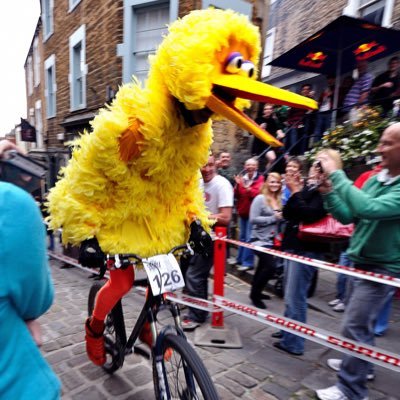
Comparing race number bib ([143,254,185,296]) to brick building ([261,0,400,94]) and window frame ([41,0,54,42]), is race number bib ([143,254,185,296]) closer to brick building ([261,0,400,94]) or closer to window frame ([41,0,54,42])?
brick building ([261,0,400,94])

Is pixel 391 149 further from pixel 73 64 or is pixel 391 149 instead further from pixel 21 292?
pixel 73 64

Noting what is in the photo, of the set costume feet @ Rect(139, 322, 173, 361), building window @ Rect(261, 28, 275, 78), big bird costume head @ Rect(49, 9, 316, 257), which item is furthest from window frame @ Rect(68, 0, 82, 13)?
costume feet @ Rect(139, 322, 173, 361)

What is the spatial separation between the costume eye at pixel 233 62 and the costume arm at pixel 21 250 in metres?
1.25

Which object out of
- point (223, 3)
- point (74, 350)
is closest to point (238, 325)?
point (74, 350)

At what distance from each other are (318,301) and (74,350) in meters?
2.82

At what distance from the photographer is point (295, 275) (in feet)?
9.05

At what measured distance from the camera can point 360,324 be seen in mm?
2102

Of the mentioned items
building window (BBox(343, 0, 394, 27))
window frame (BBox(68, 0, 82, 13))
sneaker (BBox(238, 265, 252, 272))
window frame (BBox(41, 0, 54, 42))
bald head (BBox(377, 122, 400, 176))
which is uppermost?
window frame (BBox(41, 0, 54, 42))

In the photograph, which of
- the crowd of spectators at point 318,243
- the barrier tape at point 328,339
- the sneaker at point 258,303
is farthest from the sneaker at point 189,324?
the sneaker at point 258,303

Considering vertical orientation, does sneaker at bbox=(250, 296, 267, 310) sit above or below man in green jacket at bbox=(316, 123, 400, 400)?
below

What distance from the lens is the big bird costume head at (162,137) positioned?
1629mm

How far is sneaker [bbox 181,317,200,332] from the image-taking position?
3.25m

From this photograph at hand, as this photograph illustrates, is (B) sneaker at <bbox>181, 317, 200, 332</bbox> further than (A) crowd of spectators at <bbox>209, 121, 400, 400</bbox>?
Yes

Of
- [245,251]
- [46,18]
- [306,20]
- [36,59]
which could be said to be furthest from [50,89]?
[245,251]
